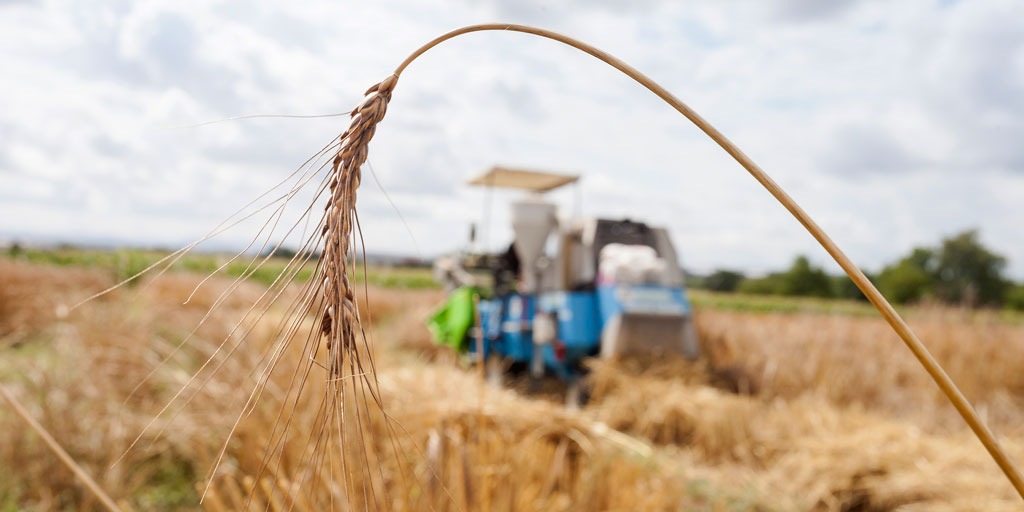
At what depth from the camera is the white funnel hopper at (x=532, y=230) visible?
706cm

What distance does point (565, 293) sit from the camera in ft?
22.6

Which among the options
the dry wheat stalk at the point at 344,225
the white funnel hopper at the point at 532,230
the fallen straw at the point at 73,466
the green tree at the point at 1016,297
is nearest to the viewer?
the dry wheat stalk at the point at 344,225

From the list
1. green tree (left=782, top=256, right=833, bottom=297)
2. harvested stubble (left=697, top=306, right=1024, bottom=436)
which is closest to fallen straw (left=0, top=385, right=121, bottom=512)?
harvested stubble (left=697, top=306, right=1024, bottom=436)

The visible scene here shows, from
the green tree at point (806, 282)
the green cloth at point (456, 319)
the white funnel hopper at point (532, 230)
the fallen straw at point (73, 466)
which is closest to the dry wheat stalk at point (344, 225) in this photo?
the fallen straw at point (73, 466)

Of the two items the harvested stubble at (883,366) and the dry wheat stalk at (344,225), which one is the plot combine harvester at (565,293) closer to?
the harvested stubble at (883,366)

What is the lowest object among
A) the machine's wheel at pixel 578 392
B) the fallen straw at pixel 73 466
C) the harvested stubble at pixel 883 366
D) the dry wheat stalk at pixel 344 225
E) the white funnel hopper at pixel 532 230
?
the machine's wheel at pixel 578 392

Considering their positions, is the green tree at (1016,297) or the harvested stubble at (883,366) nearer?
the harvested stubble at (883,366)

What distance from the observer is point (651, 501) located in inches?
87.0

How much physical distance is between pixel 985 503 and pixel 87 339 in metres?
5.12

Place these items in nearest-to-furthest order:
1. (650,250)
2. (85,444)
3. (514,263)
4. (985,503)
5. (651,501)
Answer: (651,501), (985,503), (85,444), (650,250), (514,263)

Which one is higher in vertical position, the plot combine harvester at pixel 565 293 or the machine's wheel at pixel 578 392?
the plot combine harvester at pixel 565 293

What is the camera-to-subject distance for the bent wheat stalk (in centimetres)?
54

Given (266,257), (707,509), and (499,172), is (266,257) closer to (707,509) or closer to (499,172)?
(707,509)

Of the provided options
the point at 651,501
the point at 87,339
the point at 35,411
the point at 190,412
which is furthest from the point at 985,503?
the point at 87,339
